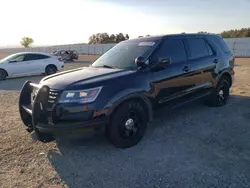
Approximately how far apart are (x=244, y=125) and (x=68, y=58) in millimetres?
24528

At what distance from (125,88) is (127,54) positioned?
3.64 ft

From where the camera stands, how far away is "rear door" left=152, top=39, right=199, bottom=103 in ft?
13.8

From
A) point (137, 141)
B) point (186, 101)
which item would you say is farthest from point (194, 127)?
point (137, 141)

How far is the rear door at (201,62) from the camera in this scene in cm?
495

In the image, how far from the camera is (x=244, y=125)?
4.75 meters

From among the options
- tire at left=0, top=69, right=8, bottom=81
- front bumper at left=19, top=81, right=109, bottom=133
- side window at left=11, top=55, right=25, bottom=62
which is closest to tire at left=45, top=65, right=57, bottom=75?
side window at left=11, top=55, right=25, bottom=62

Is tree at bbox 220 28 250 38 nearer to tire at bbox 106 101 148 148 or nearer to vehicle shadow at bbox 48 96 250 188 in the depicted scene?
vehicle shadow at bbox 48 96 250 188

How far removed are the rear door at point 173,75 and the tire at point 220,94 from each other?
3.76 feet

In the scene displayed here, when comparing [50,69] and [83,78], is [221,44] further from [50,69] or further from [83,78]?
[50,69]

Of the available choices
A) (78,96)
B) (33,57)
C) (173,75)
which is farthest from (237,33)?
(78,96)

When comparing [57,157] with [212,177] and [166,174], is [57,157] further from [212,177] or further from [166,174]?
[212,177]

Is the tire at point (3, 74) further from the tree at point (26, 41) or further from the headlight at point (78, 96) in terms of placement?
the tree at point (26, 41)

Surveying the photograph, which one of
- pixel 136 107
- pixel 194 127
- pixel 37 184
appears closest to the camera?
pixel 37 184

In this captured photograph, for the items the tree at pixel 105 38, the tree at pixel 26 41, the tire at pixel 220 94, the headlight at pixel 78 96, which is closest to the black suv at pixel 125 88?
the headlight at pixel 78 96
